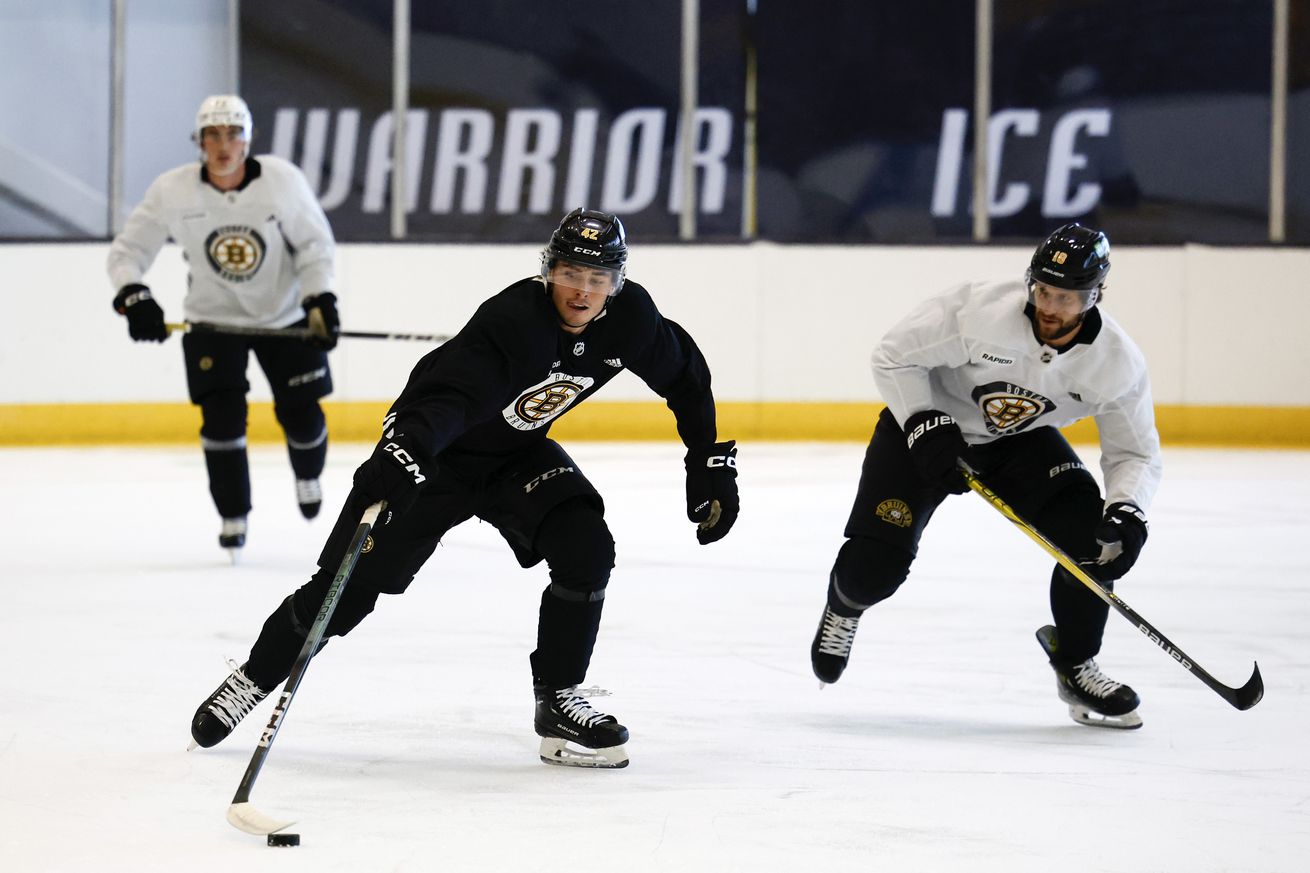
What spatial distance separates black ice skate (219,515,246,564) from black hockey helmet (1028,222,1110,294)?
2.62 meters

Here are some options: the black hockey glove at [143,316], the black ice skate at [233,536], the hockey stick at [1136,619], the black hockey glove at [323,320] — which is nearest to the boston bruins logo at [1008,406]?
the hockey stick at [1136,619]

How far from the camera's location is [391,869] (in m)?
2.08

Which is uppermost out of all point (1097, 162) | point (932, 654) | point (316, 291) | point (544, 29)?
point (544, 29)

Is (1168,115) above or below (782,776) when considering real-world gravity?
above

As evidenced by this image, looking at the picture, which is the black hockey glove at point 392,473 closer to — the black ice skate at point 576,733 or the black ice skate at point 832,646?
the black ice skate at point 576,733

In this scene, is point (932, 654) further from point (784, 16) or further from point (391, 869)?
point (784, 16)

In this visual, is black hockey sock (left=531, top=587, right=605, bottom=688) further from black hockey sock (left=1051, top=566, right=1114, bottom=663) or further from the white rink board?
the white rink board

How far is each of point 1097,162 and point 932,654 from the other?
6328 millimetres

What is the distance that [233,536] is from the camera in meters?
4.73

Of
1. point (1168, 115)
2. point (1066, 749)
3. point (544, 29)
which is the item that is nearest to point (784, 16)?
point (544, 29)

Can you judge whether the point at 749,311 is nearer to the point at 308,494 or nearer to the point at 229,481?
the point at 308,494

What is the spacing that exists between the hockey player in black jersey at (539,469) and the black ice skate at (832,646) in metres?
0.51

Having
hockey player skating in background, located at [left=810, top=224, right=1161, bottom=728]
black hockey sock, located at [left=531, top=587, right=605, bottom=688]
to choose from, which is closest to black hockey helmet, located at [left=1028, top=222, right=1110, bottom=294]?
hockey player skating in background, located at [left=810, top=224, right=1161, bottom=728]

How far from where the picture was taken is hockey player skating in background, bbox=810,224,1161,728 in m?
2.90
